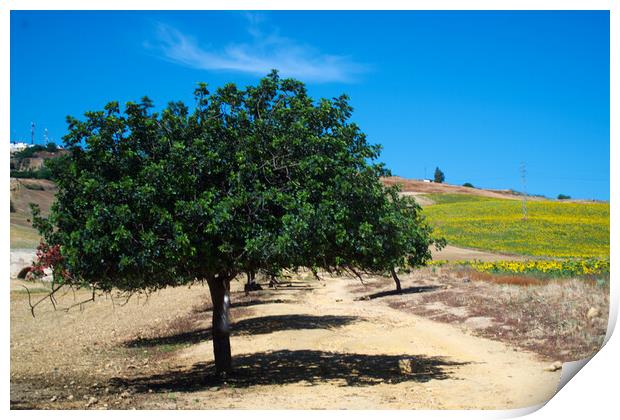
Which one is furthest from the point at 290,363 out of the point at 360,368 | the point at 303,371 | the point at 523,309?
the point at 523,309

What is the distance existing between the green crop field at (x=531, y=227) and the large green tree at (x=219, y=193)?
33.5 m

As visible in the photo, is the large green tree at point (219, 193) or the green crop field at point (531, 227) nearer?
the large green tree at point (219, 193)

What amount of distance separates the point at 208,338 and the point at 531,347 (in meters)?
9.12

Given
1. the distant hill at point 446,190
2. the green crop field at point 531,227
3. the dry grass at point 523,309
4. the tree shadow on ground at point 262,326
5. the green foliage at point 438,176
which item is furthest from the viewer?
the green foliage at point 438,176

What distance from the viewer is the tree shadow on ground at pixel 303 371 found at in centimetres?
1325

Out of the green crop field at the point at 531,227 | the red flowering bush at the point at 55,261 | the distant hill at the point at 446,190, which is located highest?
the distant hill at the point at 446,190

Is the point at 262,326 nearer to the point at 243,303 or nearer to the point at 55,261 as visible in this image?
the point at 243,303

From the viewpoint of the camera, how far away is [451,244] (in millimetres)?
55719

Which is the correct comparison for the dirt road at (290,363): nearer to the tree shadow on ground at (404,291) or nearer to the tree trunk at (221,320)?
the tree trunk at (221,320)

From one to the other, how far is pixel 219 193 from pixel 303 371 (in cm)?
504

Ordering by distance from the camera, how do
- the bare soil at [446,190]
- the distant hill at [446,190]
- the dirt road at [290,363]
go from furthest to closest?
the bare soil at [446,190] < the distant hill at [446,190] < the dirt road at [290,363]

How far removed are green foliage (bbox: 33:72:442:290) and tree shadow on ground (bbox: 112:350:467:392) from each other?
2.38 meters

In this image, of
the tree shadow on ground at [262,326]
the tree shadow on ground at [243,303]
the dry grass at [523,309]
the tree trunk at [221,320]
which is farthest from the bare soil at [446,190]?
the tree trunk at [221,320]
